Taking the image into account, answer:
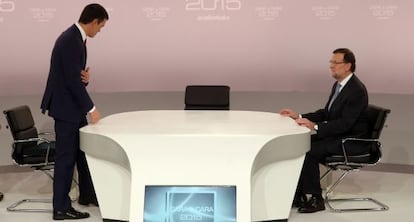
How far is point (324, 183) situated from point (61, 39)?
2.70 meters

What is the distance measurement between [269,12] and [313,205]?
7.41 feet

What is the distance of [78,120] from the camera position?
411 cm

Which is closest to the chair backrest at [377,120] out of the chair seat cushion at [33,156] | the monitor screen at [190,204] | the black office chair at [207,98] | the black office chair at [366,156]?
the black office chair at [366,156]

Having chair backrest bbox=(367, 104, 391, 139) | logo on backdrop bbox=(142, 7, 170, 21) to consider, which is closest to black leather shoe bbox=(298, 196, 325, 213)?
chair backrest bbox=(367, 104, 391, 139)

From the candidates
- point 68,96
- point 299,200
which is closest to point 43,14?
point 68,96

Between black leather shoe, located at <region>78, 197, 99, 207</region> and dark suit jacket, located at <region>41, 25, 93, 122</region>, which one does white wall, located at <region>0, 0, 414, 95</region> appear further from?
dark suit jacket, located at <region>41, 25, 93, 122</region>

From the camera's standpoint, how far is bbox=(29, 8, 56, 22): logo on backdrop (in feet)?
18.9

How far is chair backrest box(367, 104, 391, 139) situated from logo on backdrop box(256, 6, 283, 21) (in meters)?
1.71

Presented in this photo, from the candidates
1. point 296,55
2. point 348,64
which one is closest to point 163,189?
point 348,64

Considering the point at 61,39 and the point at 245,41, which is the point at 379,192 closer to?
the point at 245,41

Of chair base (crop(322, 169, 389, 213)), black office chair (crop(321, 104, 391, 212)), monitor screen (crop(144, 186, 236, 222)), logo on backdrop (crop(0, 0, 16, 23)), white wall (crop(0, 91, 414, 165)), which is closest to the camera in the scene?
monitor screen (crop(144, 186, 236, 222))

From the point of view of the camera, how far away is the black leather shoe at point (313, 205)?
4453 millimetres

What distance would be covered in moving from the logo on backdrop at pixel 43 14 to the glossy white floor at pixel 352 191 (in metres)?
1.62

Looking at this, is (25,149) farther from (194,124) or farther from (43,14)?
(43,14)
